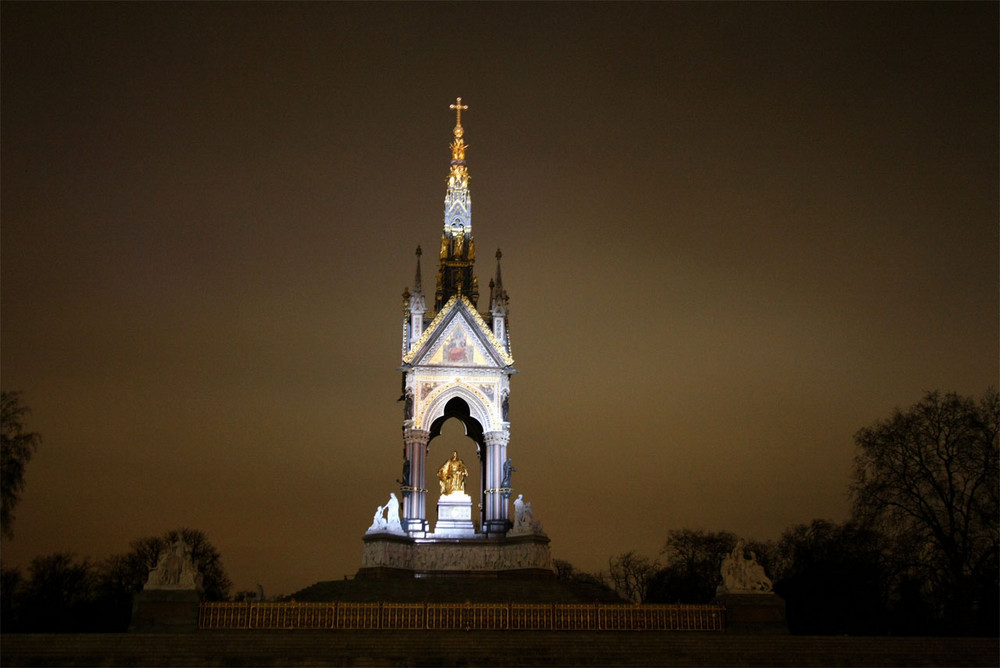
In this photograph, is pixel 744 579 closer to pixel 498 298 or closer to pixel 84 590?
pixel 498 298

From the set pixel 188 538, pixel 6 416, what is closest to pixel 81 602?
pixel 188 538

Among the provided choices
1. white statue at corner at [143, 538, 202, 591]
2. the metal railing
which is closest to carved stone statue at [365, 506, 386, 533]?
the metal railing

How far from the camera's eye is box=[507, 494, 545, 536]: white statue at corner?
112 feet

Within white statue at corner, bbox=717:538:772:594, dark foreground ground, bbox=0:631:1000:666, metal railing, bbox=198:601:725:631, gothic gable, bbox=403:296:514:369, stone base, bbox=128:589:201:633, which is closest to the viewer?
dark foreground ground, bbox=0:631:1000:666

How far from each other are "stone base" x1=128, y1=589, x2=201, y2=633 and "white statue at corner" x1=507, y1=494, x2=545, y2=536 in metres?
14.5

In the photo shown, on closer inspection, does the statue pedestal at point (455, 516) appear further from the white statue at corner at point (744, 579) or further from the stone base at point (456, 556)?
the white statue at corner at point (744, 579)

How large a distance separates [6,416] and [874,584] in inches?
1103

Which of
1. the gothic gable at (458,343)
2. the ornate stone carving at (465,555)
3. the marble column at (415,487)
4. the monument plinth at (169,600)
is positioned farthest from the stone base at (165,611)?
the gothic gable at (458,343)

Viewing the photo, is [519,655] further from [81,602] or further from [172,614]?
[81,602]

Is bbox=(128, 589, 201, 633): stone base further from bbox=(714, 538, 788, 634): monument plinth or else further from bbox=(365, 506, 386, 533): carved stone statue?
bbox=(365, 506, 386, 533): carved stone statue

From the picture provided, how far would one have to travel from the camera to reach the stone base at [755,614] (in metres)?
22.3

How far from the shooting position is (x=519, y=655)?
1970cm

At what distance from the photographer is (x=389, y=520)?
33875 millimetres

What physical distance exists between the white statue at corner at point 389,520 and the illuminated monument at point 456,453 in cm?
3
